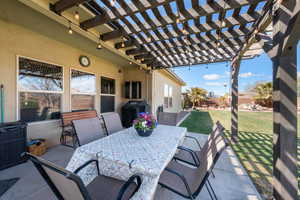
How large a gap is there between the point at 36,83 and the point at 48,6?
1894 mm

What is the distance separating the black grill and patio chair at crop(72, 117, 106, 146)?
9.25 feet

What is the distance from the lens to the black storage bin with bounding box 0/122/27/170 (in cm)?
220

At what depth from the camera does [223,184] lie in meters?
1.95

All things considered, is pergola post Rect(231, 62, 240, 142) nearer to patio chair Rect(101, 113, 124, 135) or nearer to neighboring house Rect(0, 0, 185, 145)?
patio chair Rect(101, 113, 124, 135)

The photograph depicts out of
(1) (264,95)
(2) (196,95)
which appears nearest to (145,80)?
(2) (196,95)

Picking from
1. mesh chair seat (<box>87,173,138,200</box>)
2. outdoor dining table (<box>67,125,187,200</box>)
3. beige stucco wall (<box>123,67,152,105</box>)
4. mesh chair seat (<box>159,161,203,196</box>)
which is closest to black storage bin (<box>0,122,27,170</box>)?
outdoor dining table (<box>67,125,187,200</box>)

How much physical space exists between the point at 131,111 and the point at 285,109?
4422 mm

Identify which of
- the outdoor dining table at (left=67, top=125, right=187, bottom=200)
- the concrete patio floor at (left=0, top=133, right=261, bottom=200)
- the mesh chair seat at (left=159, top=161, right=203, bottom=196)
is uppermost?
the outdoor dining table at (left=67, top=125, right=187, bottom=200)

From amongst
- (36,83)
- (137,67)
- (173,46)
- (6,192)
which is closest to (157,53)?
(173,46)

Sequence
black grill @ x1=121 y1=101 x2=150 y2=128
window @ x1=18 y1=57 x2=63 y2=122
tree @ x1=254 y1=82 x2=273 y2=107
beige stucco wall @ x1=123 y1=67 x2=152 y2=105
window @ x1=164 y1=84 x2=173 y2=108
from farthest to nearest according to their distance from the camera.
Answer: tree @ x1=254 y1=82 x2=273 y2=107 → window @ x1=164 y1=84 x2=173 y2=108 → beige stucco wall @ x1=123 y1=67 x2=152 y2=105 → black grill @ x1=121 y1=101 x2=150 y2=128 → window @ x1=18 y1=57 x2=63 y2=122

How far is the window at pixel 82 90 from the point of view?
12.6 feet

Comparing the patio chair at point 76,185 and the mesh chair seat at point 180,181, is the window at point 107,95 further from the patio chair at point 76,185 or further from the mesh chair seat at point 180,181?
the mesh chair seat at point 180,181

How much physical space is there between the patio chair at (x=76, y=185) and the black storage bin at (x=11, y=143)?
211 centimetres

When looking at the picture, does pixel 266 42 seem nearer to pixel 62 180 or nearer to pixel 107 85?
pixel 62 180
